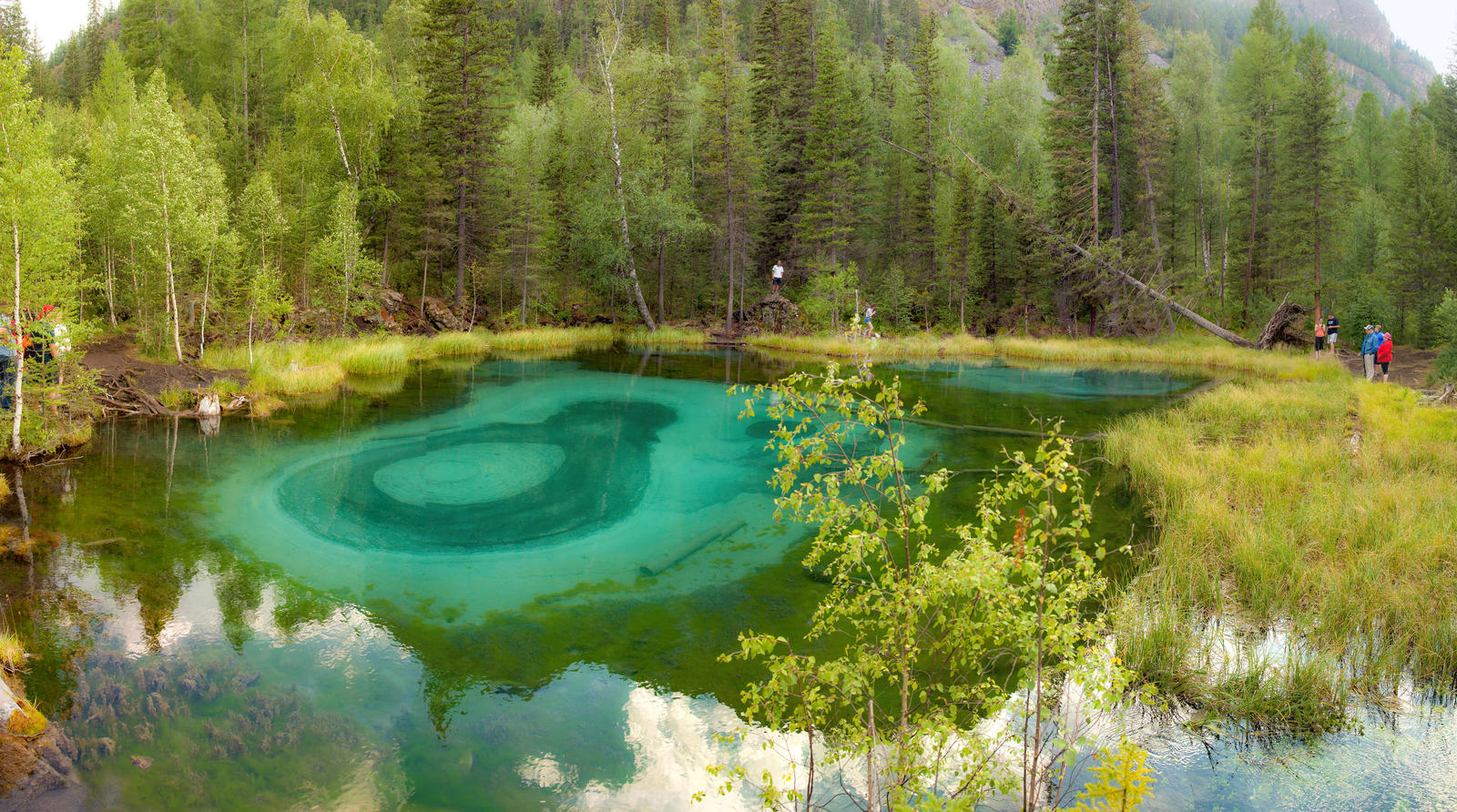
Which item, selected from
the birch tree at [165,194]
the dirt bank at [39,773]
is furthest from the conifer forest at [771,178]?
the dirt bank at [39,773]

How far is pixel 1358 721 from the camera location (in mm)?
5312

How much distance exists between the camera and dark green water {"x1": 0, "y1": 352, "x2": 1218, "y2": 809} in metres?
5.12

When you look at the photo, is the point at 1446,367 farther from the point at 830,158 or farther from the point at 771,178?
the point at 771,178

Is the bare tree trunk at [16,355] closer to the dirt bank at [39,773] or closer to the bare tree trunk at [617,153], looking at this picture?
the dirt bank at [39,773]

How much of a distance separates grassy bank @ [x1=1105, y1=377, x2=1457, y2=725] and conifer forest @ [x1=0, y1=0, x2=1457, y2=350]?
62.9 ft

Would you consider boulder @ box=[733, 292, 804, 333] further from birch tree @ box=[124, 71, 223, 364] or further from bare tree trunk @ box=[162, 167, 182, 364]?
bare tree trunk @ box=[162, 167, 182, 364]

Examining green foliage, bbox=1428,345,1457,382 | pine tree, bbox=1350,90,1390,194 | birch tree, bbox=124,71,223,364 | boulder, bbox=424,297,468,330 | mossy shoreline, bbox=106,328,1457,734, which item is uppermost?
pine tree, bbox=1350,90,1390,194

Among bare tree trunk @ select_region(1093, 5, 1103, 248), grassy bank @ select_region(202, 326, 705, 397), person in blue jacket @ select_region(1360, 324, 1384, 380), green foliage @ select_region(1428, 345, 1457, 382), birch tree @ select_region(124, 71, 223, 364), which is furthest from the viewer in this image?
bare tree trunk @ select_region(1093, 5, 1103, 248)

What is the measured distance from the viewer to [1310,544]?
7.60 m

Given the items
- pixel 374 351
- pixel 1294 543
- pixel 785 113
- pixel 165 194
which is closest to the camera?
pixel 1294 543

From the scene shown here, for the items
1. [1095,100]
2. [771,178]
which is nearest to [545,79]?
[771,178]

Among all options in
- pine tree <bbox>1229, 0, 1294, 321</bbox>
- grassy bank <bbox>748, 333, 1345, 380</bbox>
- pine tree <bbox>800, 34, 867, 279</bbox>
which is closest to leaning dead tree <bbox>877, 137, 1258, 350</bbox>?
grassy bank <bbox>748, 333, 1345, 380</bbox>

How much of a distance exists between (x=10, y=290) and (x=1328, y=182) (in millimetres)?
41490

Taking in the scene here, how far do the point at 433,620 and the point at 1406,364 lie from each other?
94.6 ft
